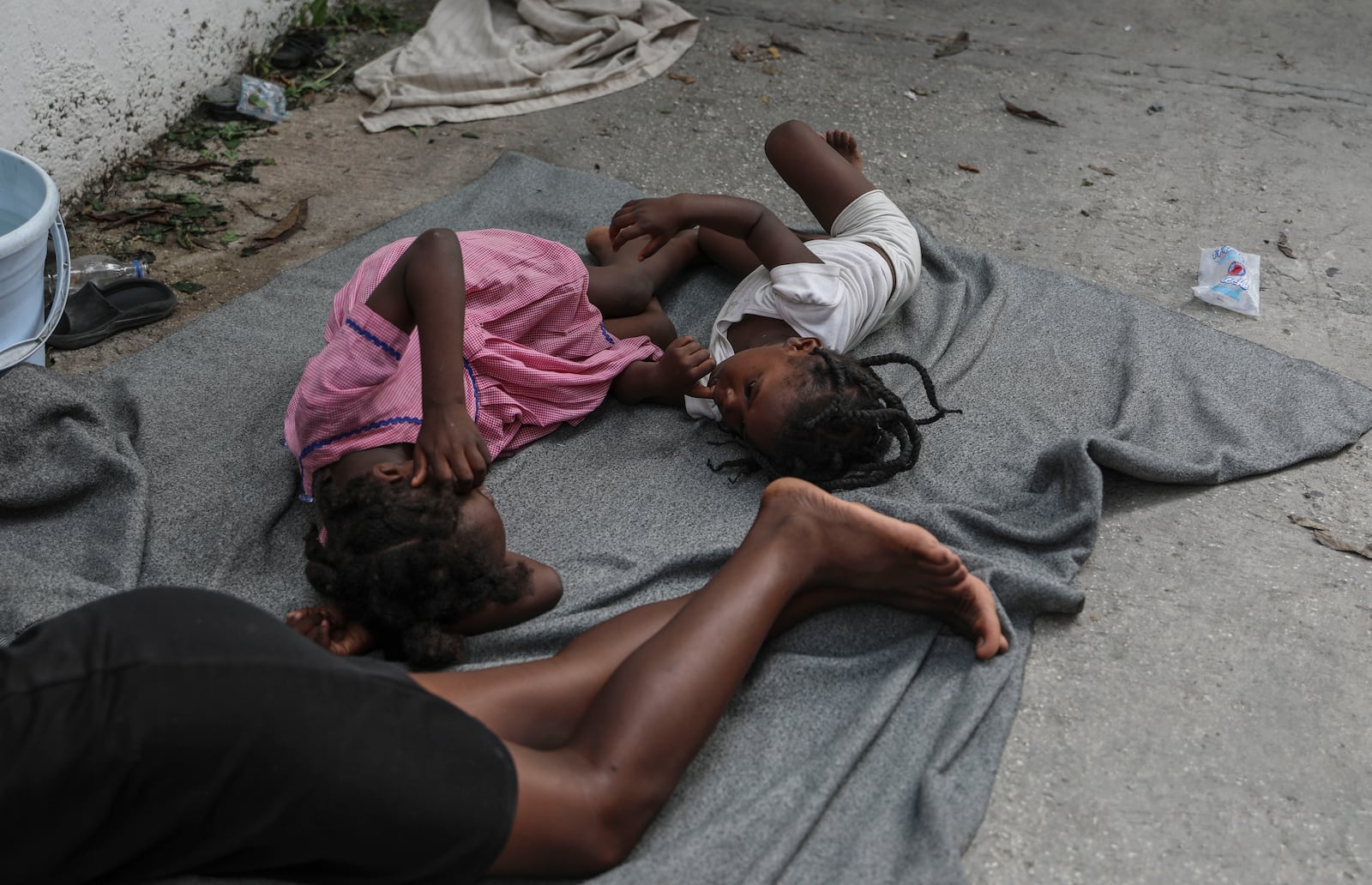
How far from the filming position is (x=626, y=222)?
8.69ft

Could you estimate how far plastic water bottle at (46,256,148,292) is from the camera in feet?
9.73

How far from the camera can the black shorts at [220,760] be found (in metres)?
1.28

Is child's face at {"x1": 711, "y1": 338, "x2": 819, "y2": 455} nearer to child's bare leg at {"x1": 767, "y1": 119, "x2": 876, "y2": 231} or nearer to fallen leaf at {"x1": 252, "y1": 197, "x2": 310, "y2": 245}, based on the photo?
child's bare leg at {"x1": 767, "y1": 119, "x2": 876, "y2": 231}

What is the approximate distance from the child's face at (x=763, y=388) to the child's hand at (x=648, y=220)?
0.40 m

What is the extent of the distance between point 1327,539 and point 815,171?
1.61 metres

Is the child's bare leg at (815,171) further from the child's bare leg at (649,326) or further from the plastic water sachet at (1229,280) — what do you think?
the plastic water sachet at (1229,280)

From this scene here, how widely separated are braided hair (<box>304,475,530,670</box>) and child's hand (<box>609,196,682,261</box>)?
0.98 metres

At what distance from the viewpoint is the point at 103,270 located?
9.91 feet

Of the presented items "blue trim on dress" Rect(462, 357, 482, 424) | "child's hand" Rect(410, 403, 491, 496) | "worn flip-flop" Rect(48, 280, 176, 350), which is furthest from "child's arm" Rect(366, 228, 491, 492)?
"worn flip-flop" Rect(48, 280, 176, 350)

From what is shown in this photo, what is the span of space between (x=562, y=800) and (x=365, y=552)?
0.58 m

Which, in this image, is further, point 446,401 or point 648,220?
point 648,220

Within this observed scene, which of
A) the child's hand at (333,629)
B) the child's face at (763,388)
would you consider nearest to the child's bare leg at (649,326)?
the child's face at (763,388)

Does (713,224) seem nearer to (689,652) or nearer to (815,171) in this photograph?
(815,171)

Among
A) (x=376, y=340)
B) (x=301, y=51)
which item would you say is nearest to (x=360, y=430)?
(x=376, y=340)
